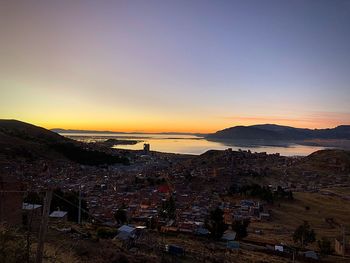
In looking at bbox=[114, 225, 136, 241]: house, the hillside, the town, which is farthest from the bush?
the hillside

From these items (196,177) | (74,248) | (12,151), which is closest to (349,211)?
(196,177)

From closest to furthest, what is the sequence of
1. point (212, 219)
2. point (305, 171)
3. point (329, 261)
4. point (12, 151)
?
point (329, 261) → point (212, 219) → point (12, 151) → point (305, 171)

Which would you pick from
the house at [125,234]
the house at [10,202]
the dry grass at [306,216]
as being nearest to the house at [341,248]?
the dry grass at [306,216]

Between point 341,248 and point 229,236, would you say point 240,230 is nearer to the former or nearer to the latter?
point 229,236

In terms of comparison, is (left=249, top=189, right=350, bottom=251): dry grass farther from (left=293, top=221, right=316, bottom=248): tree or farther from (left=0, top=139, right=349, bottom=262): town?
(left=293, top=221, right=316, bottom=248): tree

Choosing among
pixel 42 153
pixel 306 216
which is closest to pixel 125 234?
pixel 306 216

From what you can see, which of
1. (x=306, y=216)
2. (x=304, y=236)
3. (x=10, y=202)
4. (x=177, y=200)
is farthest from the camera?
(x=177, y=200)

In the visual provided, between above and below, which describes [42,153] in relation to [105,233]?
below

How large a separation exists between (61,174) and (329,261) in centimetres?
4395

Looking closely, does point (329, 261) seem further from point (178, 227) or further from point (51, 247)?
point (51, 247)

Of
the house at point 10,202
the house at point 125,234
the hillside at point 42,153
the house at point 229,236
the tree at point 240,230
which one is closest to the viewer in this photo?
the house at point 10,202

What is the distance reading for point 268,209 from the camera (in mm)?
39281

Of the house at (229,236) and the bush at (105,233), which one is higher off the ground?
the bush at (105,233)

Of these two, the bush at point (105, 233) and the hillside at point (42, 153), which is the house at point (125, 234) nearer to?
the bush at point (105, 233)
